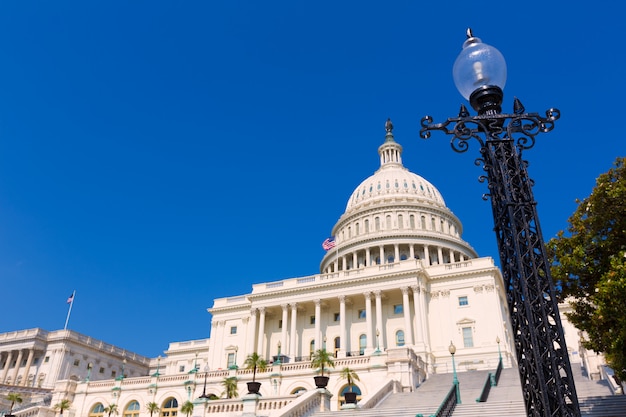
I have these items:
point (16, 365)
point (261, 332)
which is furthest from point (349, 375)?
point (16, 365)

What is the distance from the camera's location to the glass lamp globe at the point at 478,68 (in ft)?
26.9

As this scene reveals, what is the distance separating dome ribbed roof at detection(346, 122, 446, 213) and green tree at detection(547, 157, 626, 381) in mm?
72459

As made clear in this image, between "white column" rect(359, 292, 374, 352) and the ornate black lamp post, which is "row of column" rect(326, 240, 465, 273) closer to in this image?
"white column" rect(359, 292, 374, 352)

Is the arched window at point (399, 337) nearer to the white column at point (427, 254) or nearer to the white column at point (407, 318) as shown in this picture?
the white column at point (407, 318)

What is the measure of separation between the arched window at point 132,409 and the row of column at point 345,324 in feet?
68.1

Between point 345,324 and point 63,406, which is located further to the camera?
point 345,324

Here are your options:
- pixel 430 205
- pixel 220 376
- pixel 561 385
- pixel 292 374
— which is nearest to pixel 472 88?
Result: pixel 561 385

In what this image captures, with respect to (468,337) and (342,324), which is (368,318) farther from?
(468,337)

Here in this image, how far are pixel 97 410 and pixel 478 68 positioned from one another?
47693 mm

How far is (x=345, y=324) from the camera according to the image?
63156mm

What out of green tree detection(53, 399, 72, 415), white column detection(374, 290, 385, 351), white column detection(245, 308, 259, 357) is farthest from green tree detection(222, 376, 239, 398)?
white column detection(245, 308, 259, 357)

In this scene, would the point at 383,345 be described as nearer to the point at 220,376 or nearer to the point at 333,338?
the point at 333,338

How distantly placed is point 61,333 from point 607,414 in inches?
3144

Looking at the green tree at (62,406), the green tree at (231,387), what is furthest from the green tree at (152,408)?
the green tree at (62,406)
